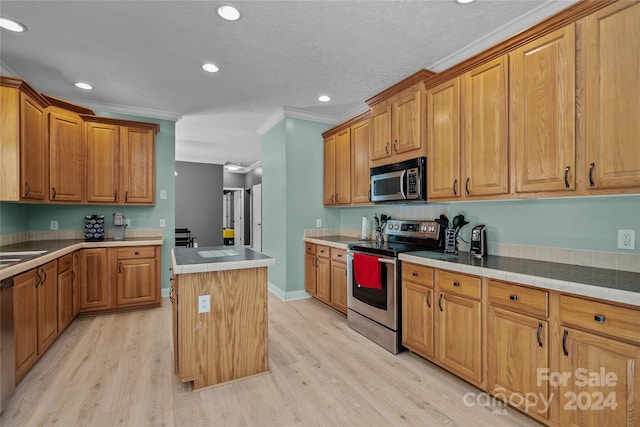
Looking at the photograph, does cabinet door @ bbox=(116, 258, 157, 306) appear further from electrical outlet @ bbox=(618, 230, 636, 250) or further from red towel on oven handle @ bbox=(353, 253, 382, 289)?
electrical outlet @ bbox=(618, 230, 636, 250)

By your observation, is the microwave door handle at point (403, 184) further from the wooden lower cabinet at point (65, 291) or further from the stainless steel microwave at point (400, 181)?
the wooden lower cabinet at point (65, 291)

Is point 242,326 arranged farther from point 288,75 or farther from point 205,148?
point 205,148

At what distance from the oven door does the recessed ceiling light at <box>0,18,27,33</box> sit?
3.38 metres

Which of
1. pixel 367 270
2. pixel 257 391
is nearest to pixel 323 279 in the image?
pixel 367 270

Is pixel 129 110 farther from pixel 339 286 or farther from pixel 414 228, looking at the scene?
pixel 414 228

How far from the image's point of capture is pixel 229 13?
2.16 metres

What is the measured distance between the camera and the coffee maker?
394cm

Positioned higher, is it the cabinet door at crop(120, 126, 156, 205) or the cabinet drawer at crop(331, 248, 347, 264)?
the cabinet door at crop(120, 126, 156, 205)

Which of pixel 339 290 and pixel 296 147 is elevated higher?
pixel 296 147

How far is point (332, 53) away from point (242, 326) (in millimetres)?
2471

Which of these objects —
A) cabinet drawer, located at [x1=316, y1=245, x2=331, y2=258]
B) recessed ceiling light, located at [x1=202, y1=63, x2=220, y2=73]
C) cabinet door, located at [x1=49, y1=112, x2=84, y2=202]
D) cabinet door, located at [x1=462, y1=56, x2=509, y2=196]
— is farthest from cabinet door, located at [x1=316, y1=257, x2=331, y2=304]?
cabinet door, located at [x1=49, y1=112, x2=84, y2=202]

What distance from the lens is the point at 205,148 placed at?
6.55 meters

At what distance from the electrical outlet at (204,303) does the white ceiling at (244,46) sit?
205 cm

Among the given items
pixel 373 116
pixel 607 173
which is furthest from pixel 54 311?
pixel 607 173
